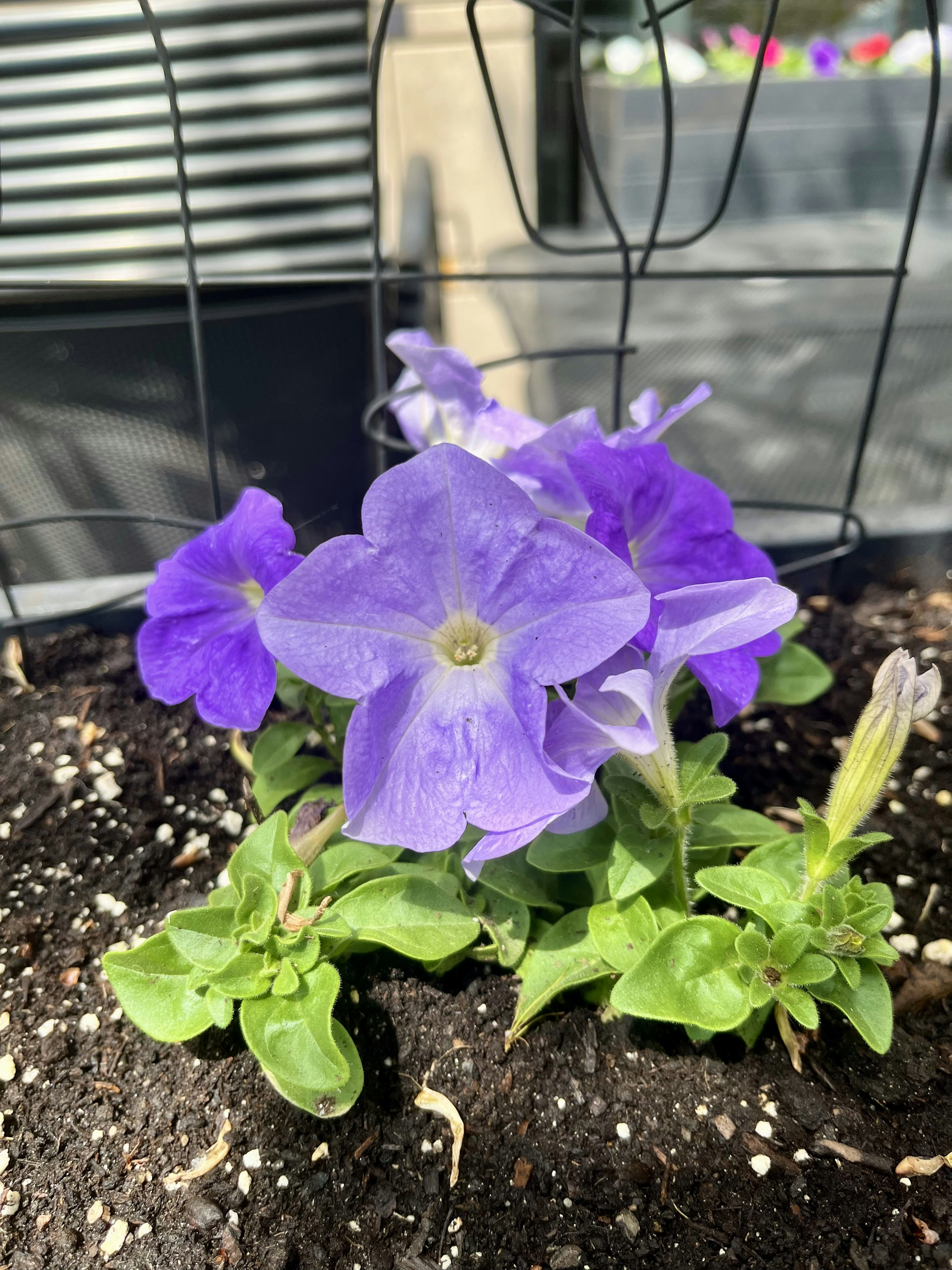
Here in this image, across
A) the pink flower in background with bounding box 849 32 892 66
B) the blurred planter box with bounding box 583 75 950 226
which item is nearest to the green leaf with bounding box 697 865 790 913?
the blurred planter box with bounding box 583 75 950 226

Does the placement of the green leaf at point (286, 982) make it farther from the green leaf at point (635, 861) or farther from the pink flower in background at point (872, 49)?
the pink flower in background at point (872, 49)

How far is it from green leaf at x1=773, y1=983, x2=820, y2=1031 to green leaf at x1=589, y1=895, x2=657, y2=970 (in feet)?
0.37

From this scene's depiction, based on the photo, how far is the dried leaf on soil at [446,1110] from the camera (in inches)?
33.5

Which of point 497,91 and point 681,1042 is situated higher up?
point 497,91

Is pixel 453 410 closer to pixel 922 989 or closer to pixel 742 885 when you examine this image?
pixel 742 885

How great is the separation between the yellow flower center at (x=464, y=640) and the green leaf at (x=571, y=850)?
0.18m

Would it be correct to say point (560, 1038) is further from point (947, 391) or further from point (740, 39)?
point (740, 39)

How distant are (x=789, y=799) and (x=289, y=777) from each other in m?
0.66

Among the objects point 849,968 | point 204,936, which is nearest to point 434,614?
point 204,936

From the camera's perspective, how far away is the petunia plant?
735 mm

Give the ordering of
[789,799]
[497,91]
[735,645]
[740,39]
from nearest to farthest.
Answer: [735,645] → [789,799] → [497,91] → [740,39]

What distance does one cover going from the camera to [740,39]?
4.35 m

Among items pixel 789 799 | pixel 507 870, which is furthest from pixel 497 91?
pixel 507 870

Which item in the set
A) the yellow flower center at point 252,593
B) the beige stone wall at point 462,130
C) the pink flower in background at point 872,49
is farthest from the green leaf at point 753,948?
the pink flower in background at point 872,49
